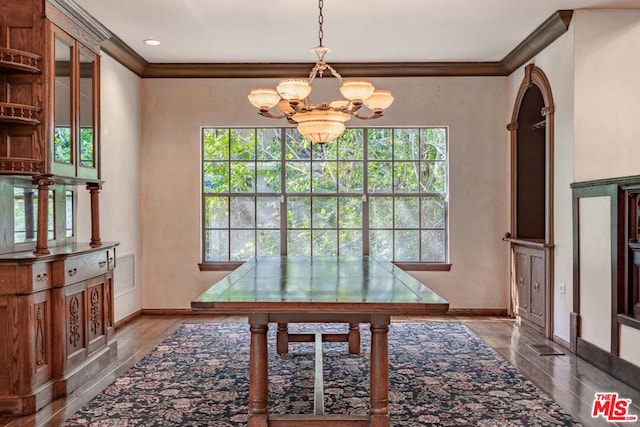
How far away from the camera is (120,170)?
5.66 m

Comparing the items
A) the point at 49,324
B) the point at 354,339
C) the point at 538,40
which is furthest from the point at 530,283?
the point at 49,324

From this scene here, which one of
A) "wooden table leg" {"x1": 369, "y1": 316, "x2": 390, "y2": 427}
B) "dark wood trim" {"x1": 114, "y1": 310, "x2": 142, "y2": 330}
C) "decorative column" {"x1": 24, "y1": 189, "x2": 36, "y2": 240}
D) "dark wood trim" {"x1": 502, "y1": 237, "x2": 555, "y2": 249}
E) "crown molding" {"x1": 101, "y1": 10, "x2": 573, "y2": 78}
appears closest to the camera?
"wooden table leg" {"x1": 369, "y1": 316, "x2": 390, "y2": 427}

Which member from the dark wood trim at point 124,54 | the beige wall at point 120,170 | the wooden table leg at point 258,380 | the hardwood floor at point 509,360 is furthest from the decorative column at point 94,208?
the wooden table leg at point 258,380

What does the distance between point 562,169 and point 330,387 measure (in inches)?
115

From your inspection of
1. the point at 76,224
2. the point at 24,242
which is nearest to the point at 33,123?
the point at 24,242

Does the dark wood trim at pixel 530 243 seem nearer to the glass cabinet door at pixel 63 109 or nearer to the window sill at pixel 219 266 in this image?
the window sill at pixel 219 266

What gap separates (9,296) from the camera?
316 cm

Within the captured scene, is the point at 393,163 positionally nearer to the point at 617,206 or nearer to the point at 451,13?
the point at 451,13

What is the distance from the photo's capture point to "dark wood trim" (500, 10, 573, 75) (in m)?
4.62

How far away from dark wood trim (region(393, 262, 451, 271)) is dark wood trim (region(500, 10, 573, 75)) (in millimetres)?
2383

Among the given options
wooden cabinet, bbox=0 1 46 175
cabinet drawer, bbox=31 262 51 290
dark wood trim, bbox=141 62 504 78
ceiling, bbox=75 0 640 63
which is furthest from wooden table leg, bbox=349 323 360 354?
dark wood trim, bbox=141 62 504 78

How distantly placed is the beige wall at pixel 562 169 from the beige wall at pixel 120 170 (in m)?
4.35

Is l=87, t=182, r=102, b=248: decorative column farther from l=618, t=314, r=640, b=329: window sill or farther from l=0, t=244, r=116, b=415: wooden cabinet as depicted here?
l=618, t=314, r=640, b=329: window sill

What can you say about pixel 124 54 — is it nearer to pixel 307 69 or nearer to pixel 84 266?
pixel 307 69
